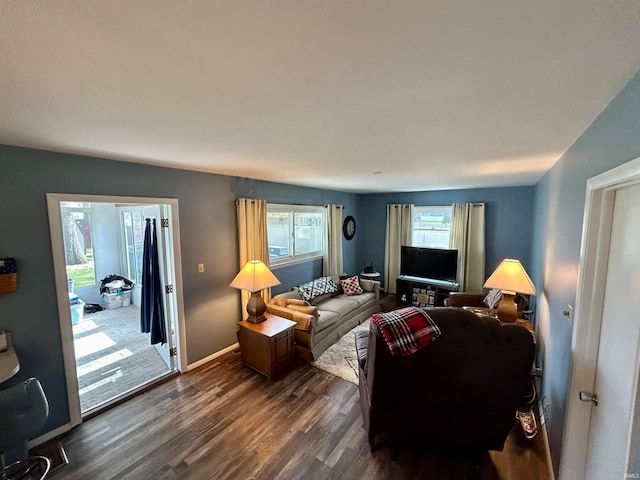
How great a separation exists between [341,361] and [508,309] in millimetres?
2012

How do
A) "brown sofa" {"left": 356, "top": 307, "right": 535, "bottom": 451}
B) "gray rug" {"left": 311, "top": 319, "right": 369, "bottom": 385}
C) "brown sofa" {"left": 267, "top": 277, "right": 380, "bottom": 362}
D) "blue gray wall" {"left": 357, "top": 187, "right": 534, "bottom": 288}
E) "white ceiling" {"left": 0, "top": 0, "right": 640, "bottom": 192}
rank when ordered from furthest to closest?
"blue gray wall" {"left": 357, "top": 187, "right": 534, "bottom": 288} < "brown sofa" {"left": 267, "top": 277, "right": 380, "bottom": 362} < "gray rug" {"left": 311, "top": 319, "right": 369, "bottom": 385} < "brown sofa" {"left": 356, "top": 307, "right": 535, "bottom": 451} < "white ceiling" {"left": 0, "top": 0, "right": 640, "bottom": 192}

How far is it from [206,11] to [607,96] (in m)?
1.68

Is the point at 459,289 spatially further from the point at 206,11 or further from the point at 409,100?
the point at 206,11

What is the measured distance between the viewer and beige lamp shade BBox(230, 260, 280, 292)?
10.7ft

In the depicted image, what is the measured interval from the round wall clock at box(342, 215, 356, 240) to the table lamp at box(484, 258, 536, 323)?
3.57 metres

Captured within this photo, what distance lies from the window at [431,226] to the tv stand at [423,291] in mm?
857

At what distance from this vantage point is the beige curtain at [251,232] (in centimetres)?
367

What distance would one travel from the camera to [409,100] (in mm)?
1271

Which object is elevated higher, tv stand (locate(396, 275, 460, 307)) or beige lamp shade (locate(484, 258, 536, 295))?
beige lamp shade (locate(484, 258, 536, 295))

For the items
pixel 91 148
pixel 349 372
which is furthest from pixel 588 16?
pixel 349 372

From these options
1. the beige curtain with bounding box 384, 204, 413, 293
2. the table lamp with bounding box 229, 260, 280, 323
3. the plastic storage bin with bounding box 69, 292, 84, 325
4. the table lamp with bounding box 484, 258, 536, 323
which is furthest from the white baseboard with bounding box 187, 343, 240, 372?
the beige curtain with bounding box 384, 204, 413, 293

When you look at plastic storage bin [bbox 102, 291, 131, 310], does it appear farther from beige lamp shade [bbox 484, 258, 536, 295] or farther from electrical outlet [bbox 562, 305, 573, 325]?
electrical outlet [bbox 562, 305, 573, 325]

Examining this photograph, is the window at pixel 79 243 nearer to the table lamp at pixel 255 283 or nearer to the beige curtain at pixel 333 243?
the table lamp at pixel 255 283

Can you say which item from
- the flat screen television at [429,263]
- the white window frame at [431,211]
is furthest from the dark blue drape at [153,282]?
the white window frame at [431,211]
